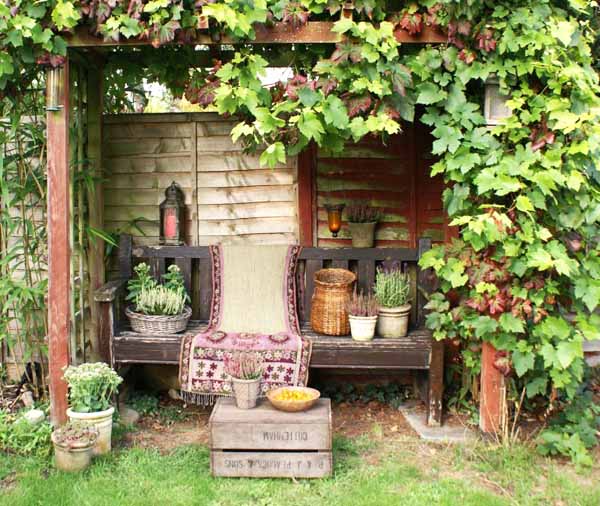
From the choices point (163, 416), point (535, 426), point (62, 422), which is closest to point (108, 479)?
point (62, 422)

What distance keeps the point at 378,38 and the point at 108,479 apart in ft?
8.24

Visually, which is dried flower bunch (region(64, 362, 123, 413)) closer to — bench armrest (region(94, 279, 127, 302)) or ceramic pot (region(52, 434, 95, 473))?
ceramic pot (region(52, 434, 95, 473))

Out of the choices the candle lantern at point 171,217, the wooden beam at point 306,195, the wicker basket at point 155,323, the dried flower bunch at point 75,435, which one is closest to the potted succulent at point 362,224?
the wooden beam at point 306,195

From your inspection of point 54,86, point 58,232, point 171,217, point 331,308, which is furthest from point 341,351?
point 54,86

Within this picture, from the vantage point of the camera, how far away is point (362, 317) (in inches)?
159

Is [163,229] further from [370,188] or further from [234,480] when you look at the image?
[234,480]

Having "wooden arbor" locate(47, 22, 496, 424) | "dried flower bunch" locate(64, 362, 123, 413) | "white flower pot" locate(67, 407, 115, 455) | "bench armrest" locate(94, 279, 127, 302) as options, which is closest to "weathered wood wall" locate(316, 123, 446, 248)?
"bench armrest" locate(94, 279, 127, 302)

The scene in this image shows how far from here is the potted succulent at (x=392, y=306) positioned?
4109mm

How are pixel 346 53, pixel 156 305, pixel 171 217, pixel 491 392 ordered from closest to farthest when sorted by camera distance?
pixel 346 53 < pixel 491 392 < pixel 156 305 < pixel 171 217

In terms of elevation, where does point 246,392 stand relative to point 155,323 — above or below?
below

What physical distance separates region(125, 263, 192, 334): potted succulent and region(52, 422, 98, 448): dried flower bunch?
0.81 metres

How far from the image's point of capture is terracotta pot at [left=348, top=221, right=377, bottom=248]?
14.8ft

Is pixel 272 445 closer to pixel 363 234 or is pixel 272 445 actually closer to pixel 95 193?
pixel 363 234

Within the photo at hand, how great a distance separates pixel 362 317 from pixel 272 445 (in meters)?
1.04
